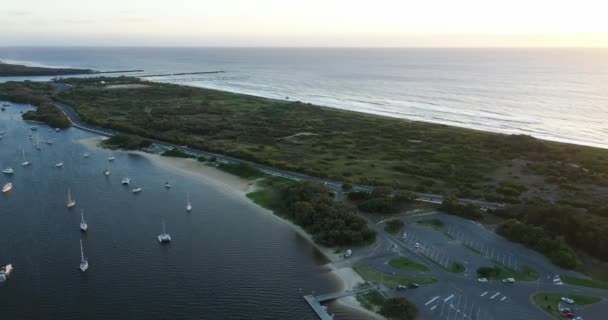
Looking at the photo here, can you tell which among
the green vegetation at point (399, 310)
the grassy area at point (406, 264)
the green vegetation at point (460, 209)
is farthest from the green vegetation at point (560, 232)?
the green vegetation at point (399, 310)

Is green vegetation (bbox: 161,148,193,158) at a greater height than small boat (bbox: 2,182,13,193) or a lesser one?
greater

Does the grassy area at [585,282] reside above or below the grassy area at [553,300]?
above

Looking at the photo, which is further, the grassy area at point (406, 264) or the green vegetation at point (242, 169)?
the green vegetation at point (242, 169)

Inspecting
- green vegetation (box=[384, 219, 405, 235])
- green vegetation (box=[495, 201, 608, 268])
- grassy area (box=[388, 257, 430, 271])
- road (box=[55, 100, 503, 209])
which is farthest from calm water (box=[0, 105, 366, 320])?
green vegetation (box=[495, 201, 608, 268])

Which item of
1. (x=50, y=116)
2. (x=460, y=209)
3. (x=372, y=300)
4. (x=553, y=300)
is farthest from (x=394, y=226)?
(x=50, y=116)

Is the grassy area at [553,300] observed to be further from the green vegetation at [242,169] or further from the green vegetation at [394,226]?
the green vegetation at [242,169]

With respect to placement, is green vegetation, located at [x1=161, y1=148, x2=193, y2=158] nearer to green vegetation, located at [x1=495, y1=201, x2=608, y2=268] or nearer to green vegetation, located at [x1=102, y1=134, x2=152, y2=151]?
green vegetation, located at [x1=102, y1=134, x2=152, y2=151]

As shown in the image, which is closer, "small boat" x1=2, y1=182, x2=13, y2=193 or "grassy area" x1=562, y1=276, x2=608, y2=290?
"grassy area" x1=562, y1=276, x2=608, y2=290
